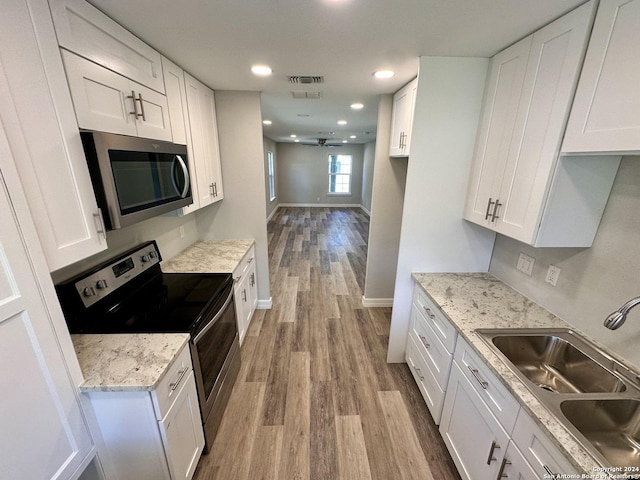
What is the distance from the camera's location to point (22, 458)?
31.8 inches

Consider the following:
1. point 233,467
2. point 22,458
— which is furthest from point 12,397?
point 233,467

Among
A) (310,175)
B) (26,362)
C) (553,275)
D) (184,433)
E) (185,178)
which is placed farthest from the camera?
(310,175)

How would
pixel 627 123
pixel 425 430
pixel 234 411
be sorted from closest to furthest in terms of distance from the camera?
pixel 627 123 → pixel 425 430 → pixel 234 411

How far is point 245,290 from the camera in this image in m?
2.67

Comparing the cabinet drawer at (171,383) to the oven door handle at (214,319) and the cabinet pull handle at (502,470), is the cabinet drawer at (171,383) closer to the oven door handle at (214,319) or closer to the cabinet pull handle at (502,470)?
the oven door handle at (214,319)

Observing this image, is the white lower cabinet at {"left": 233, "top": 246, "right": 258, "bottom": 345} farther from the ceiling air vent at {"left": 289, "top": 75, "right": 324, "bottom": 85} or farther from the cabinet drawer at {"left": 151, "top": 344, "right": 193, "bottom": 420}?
the ceiling air vent at {"left": 289, "top": 75, "right": 324, "bottom": 85}

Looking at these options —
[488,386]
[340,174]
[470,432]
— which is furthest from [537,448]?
[340,174]

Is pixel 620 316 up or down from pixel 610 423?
up

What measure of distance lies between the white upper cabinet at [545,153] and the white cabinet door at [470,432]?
873mm

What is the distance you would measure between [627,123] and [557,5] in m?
0.61

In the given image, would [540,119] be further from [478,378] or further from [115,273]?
[115,273]

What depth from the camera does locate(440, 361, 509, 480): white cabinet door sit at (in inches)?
46.7

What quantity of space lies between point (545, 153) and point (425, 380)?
1.65m

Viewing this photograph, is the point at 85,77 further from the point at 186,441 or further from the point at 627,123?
the point at 627,123
